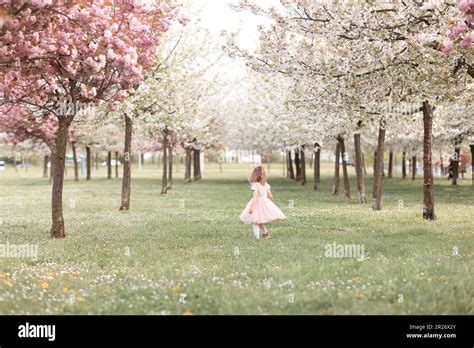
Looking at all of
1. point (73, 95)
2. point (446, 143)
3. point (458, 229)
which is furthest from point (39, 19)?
point (446, 143)

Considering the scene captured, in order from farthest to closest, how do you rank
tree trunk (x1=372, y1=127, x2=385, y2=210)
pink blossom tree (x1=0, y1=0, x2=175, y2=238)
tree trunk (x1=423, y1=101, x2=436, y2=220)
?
1. tree trunk (x1=372, y1=127, x2=385, y2=210)
2. tree trunk (x1=423, y1=101, x2=436, y2=220)
3. pink blossom tree (x1=0, y1=0, x2=175, y2=238)

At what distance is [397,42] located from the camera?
17172 millimetres

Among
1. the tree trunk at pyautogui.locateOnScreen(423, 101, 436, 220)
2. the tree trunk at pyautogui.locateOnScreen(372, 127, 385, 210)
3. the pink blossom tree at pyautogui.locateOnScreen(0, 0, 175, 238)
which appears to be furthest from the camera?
the tree trunk at pyautogui.locateOnScreen(372, 127, 385, 210)

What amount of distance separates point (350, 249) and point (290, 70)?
7.12 metres

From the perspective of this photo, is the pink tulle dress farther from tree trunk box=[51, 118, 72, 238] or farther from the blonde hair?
tree trunk box=[51, 118, 72, 238]

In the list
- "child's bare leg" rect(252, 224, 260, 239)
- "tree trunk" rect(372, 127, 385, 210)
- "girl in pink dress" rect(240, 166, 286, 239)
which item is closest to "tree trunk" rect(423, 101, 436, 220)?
"tree trunk" rect(372, 127, 385, 210)

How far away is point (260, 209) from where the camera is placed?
17516mm

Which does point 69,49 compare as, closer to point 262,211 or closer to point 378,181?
point 262,211

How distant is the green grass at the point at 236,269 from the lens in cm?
964

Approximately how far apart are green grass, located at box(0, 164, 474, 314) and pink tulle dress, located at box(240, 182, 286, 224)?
0.62m

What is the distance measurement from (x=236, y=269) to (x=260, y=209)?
5174 mm

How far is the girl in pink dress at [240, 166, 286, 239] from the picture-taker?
17.4 meters

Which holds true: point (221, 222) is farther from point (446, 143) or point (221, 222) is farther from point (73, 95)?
point (446, 143)

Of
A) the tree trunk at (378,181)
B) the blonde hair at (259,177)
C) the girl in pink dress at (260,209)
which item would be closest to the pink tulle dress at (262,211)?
the girl in pink dress at (260,209)
